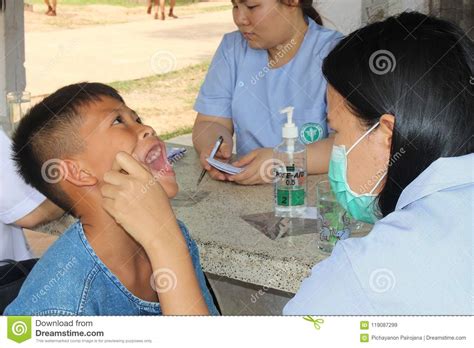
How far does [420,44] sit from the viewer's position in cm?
142

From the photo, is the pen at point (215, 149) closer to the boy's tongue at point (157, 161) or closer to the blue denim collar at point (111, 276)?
the boy's tongue at point (157, 161)

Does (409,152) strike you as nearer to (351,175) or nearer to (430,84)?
(430,84)

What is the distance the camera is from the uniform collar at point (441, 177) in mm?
1335

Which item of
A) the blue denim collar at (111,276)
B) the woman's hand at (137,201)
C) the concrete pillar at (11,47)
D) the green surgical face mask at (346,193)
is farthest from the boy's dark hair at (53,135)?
the concrete pillar at (11,47)

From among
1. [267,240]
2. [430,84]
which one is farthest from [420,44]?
[267,240]

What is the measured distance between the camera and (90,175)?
5.85ft

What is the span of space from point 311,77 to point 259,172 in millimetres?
529

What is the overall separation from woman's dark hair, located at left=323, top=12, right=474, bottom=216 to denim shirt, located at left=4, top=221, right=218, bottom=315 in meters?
0.49

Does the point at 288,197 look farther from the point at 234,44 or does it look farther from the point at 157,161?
the point at 234,44

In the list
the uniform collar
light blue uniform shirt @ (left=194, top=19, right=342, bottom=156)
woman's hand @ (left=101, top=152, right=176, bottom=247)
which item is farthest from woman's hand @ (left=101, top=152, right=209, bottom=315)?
light blue uniform shirt @ (left=194, top=19, right=342, bottom=156)

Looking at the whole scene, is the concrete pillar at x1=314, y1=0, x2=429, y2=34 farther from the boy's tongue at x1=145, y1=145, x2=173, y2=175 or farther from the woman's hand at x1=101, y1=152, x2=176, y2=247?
the woman's hand at x1=101, y1=152, x2=176, y2=247

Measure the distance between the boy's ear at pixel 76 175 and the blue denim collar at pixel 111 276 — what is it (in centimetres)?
9
